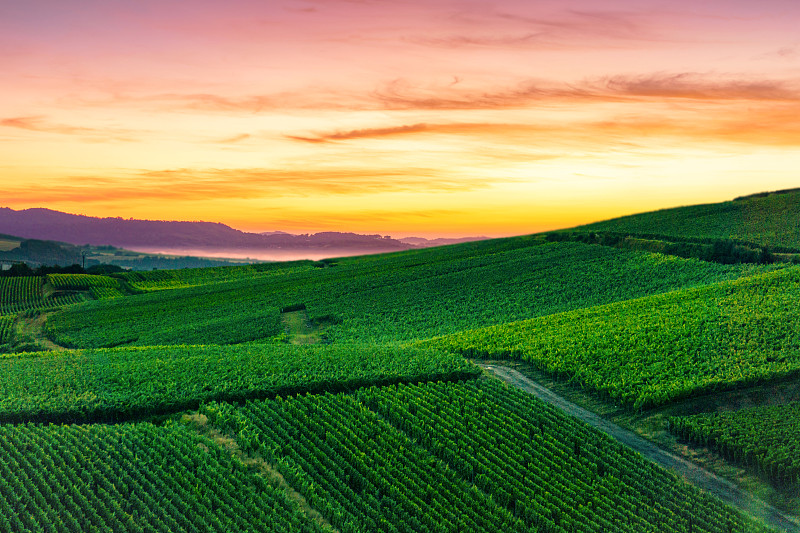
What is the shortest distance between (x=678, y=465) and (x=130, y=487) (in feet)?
82.0

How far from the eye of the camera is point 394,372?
36844 mm

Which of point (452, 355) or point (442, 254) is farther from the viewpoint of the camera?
point (442, 254)

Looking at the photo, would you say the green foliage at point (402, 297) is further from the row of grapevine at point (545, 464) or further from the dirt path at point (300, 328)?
the row of grapevine at point (545, 464)

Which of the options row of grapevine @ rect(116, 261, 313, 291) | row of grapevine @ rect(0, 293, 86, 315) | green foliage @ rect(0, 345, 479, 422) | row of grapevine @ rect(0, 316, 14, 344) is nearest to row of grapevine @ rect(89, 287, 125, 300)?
row of grapevine @ rect(0, 293, 86, 315)

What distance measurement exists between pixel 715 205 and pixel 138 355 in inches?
3567

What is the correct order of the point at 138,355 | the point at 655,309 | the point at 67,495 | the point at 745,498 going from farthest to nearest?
1. the point at 655,309
2. the point at 138,355
3. the point at 745,498
4. the point at 67,495

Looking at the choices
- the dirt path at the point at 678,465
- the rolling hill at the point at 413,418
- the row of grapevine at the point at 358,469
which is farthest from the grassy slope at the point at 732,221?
the row of grapevine at the point at 358,469

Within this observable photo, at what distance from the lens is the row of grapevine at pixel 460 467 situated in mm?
22891

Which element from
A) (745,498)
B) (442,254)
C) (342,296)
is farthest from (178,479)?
(442,254)

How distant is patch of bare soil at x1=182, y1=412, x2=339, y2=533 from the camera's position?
22.3m

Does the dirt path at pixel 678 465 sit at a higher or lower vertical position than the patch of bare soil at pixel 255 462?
lower

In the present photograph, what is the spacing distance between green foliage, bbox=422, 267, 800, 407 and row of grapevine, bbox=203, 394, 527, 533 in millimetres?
14679

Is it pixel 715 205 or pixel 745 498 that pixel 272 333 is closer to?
pixel 745 498

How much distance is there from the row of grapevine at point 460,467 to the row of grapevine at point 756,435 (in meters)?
4.24
